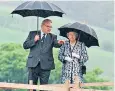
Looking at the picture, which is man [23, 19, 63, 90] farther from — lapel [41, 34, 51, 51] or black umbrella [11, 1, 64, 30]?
black umbrella [11, 1, 64, 30]

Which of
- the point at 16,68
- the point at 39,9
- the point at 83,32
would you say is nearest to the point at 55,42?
the point at 83,32

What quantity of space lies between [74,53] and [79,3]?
10126 millimetres

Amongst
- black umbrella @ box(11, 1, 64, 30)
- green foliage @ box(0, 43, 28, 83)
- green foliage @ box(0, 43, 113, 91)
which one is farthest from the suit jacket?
green foliage @ box(0, 43, 28, 83)

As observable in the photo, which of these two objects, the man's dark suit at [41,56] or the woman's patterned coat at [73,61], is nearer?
the woman's patterned coat at [73,61]

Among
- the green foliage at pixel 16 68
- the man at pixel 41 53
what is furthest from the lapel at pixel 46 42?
the green foliage at pixel 16 68

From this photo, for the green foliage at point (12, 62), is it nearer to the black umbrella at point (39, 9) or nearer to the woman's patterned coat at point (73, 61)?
the black umbrella at point (39, 9)

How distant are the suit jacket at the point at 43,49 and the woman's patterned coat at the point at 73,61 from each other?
18cm

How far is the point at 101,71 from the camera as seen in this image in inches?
846

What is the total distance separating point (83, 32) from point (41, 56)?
85 centimetres

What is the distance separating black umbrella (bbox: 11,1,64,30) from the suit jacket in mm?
407

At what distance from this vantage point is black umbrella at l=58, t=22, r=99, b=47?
1091 centimetres

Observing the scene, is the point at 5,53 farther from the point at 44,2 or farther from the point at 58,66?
the point at 44,2

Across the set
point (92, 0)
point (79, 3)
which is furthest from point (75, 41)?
point (79, 3)

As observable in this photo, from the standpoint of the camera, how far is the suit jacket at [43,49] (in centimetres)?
1095
